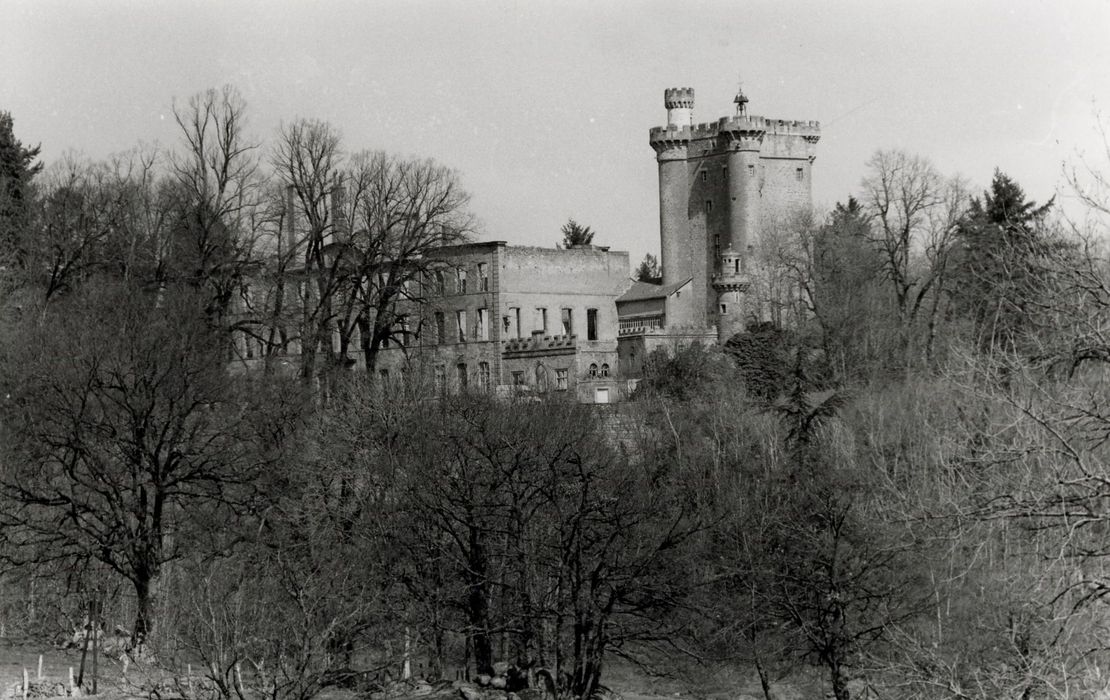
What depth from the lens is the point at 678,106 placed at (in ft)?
235

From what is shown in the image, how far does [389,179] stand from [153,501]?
1827 cm

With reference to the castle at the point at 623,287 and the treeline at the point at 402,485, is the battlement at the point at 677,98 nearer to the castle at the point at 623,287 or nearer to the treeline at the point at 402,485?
the castle at the point at 623,287

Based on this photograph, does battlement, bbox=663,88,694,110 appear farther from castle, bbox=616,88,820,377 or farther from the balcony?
the balcony

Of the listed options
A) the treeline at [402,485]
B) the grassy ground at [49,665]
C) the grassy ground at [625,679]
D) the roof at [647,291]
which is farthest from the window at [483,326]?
the grassy ground at [49,665]

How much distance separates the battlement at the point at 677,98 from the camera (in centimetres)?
7125

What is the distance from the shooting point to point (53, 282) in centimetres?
4716

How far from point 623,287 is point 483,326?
291 inches

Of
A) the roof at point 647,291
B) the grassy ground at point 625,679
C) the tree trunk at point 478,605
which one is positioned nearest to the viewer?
the grassy ground at point 625,679

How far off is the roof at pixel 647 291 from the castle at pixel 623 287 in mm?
58

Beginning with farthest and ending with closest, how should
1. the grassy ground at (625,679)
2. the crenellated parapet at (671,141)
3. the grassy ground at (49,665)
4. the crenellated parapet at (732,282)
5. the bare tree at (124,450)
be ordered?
the crenellated parapet at (671,141) < the crenellated parapet at (732,282) < the bare tree at (124,450) < the grassy ground at (625,679) < the grassy ground at (49,665)

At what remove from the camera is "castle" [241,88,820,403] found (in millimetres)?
57656

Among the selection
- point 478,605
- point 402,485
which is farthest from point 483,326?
point 478,605

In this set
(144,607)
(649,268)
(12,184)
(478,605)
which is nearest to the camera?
(478,605)

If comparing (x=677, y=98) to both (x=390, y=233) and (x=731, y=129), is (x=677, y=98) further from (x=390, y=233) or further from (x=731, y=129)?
(x=390, y=233)
